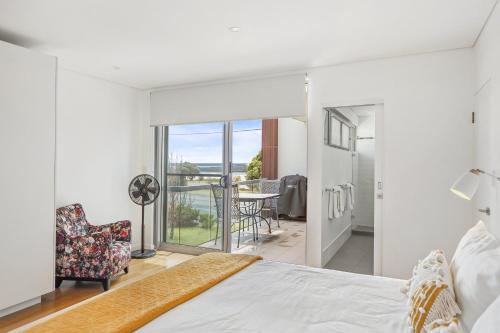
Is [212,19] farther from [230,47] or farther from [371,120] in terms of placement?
[371,120]

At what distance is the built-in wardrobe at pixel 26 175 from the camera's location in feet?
9.18

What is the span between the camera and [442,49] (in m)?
3.31

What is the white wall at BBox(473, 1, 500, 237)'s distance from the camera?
237 cm

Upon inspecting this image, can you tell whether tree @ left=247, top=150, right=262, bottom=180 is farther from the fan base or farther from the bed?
the bed

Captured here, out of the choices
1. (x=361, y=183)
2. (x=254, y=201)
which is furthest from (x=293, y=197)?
(x=361, y=183)

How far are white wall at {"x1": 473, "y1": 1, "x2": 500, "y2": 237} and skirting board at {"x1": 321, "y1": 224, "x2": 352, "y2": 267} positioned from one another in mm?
1735

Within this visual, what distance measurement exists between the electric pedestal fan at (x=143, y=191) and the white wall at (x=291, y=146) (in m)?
3.63

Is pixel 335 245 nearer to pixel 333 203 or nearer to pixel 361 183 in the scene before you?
pixel 333 203

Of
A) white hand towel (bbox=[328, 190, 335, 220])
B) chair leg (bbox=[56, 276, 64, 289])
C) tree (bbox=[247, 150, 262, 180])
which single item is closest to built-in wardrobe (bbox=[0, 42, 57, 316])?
chair leg (bbox=[56, 276, 64, 289])

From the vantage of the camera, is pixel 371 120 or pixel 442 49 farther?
pixel 371 120

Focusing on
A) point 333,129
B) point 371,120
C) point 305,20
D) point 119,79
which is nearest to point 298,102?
point 333,129

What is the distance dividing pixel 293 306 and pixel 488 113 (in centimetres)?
223

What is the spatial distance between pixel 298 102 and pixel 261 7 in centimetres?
166

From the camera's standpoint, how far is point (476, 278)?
4.16ft
